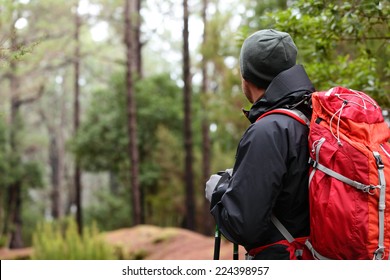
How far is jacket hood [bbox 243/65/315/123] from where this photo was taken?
227cm

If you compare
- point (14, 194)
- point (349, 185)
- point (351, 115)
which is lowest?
point (14, 194)

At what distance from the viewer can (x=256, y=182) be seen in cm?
208

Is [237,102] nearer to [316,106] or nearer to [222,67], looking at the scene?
[222,67]

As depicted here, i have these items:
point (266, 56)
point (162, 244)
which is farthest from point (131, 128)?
point (266, 56)

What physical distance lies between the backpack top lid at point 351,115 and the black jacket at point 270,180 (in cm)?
11

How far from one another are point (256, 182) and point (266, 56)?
1.78 ft

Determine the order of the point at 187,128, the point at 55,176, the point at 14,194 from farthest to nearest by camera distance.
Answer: the point at 55,176 → the point at 14,194 → the point at 187,128

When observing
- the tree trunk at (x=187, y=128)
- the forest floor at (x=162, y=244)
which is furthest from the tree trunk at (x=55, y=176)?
the forest floor at (x=162, y=244)

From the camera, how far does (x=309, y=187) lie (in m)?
2.12

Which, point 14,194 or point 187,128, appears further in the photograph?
point 14,194

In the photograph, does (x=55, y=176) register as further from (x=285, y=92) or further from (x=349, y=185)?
(x=349, y=185)

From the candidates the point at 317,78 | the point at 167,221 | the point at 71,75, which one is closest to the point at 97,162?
the point at 167,221

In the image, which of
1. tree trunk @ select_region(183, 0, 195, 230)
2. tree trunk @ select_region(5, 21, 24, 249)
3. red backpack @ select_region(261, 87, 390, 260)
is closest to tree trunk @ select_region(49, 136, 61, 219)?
tree trunk @ select_region(5, 21, 24, 249)

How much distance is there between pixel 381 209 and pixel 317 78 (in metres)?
2.67
